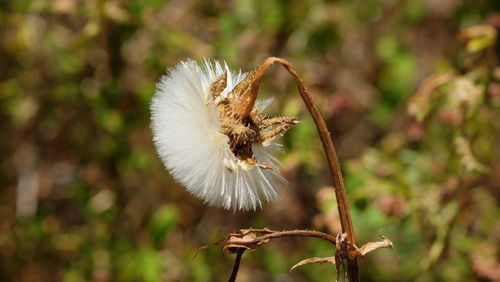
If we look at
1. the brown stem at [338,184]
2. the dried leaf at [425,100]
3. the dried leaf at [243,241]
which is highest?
the dried leaf at [425,100]

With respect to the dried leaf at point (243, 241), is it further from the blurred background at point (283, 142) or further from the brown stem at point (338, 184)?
the blurred background at point (283, 142)

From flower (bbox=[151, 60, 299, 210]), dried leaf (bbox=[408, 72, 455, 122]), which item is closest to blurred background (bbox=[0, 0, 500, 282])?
dried leaf (bbox=[408, 72, 455, 122])

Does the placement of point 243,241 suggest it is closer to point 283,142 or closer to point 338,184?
point 338,184

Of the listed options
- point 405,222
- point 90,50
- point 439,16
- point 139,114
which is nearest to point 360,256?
point 405,222

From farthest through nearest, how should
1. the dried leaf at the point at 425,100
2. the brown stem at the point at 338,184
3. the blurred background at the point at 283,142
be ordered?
the blurred background at the point at 283,142 < the dried leaf at the point at 425,100 < the brown stem at the point at 338,184

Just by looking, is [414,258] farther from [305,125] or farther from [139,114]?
[139,114]

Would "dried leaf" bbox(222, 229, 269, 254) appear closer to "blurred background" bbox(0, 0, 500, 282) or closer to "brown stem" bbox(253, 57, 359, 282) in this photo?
"brown stem" bbox(253, 57, 359, 282)

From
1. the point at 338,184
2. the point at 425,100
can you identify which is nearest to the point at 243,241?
the point at 338,184

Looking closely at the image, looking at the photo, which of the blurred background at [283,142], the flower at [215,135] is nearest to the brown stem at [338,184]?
the flower at [215,135]

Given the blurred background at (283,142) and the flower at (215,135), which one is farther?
the blurred background at (283,142)
